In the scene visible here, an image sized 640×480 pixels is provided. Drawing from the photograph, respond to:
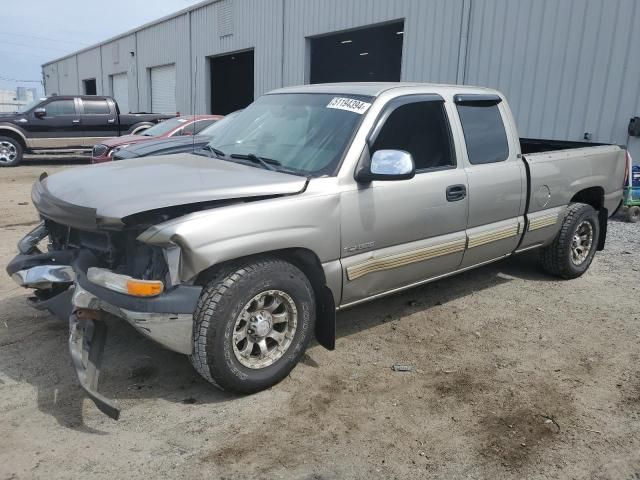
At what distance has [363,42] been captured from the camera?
63.5 ft

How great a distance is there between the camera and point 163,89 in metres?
25.2

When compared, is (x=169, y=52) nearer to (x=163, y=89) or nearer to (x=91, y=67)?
(x=163, y=89)

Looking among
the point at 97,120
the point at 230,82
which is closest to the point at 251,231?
the point at 97,120

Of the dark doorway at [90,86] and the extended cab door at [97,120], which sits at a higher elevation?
the dark doorway at [90,86]

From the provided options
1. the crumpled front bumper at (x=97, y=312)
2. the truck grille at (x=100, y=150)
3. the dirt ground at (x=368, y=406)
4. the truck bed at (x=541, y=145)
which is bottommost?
the dirt ground at (x=368, y=406)

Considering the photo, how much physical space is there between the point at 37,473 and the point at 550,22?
10.1 m

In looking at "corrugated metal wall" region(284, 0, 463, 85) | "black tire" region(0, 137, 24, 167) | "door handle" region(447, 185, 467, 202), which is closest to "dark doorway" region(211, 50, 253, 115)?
"corrugated metal wall" region(284, 0, 463, 85)

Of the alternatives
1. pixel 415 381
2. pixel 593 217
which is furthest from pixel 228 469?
pixel 593 217

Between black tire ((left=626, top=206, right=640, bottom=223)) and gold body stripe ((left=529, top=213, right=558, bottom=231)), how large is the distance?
13.3 feet

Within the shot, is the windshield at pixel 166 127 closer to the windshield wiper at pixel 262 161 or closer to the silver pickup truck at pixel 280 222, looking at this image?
the silver pickup truck at pixel 280 222

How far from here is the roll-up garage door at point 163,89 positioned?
24.2 meters

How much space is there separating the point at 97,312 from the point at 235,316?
0.81 m

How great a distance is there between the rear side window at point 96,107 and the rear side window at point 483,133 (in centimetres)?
1434

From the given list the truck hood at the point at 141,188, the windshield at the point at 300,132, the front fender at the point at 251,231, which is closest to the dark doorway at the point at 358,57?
the windshield at the point at 300,132
